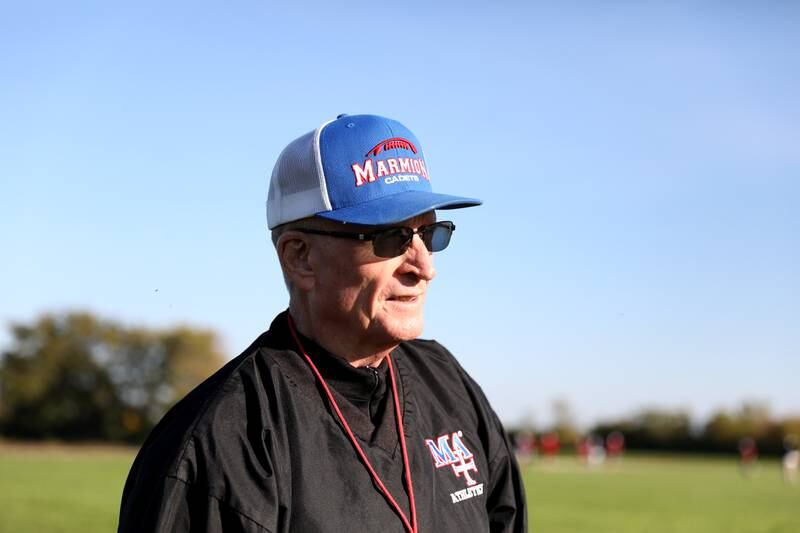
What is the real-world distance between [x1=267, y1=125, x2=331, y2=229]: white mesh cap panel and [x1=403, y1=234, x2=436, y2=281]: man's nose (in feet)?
0.91

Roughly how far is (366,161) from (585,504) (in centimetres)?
1933

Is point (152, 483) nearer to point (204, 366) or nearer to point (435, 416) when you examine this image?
point (435, 416)

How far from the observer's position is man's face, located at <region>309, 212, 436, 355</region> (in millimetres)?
2945

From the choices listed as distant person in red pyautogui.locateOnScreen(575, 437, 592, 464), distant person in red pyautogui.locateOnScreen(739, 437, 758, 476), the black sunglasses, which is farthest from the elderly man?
distant person in red pyautogui.locateOnScreen(739, 437, 758, 476)

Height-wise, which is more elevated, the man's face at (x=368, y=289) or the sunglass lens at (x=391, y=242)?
the sunglass lens at (x=391, y=242)

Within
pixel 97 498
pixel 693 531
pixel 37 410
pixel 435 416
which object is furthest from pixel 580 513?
pixel 37 410

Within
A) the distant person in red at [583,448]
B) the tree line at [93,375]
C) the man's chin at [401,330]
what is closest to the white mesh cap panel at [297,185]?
the man's chin at [401,330]

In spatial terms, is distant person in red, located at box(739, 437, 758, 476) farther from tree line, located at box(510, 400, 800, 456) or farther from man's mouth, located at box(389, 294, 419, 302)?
man's mouth, located at box(389, 294, 419, 302)

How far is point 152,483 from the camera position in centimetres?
264

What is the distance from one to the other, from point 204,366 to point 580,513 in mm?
51211

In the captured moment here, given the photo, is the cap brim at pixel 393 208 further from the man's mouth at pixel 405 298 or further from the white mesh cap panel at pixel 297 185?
the man's mouth at pixel 405 298

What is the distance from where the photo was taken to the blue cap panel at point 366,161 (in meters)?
3.00

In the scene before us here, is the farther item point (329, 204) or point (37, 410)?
point (37, 410)

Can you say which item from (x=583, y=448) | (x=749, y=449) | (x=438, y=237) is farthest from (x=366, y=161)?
(x=583, y=448)
